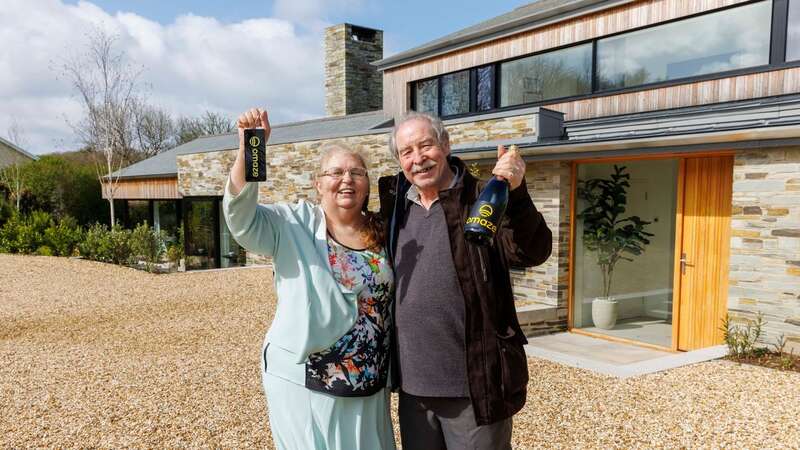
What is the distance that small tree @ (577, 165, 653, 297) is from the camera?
7074 millimetres

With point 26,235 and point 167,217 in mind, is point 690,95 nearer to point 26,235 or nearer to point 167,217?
point 26,235

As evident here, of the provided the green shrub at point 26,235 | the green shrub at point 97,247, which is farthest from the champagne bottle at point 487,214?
the green shrub at point 26,235

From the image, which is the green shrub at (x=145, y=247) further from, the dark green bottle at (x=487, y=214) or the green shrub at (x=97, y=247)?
the dark green bottle at (x=487, y=214)

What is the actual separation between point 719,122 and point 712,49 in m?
1.45

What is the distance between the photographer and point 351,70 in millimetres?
17312

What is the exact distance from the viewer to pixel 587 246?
759 centimetres

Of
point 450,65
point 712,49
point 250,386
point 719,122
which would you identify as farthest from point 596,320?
point 450,65

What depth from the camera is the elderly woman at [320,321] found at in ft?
6.06

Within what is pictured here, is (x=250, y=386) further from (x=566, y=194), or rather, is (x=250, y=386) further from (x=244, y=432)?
(x=566, y=194)

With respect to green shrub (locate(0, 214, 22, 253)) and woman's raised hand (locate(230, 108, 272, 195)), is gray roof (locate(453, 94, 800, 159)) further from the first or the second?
green shrub (locate(0, 214, 22, 253))

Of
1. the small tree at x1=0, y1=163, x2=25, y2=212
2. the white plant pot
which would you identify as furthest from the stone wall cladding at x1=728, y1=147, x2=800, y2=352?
the small tree at x1=0, y1=163, x2=25, y2=212

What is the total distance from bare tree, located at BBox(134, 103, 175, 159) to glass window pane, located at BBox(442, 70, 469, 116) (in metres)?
27.6

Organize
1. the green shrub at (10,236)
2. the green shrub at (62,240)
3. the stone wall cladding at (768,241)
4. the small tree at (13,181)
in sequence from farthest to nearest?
1. the small tree at (13,181)
2. the green shrub at (10,236)
3. the green shrub at (62,240)
4. the stone wall cladding at (768,241)

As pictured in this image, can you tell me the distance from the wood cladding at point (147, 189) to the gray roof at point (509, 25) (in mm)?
8640
